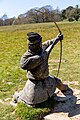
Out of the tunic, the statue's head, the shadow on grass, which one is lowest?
the shadow on grass

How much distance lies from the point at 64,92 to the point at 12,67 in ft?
12.3

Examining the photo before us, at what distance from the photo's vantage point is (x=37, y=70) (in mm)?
4371

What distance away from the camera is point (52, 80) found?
4.66 meters

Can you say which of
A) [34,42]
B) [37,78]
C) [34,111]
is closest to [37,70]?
[37,78]

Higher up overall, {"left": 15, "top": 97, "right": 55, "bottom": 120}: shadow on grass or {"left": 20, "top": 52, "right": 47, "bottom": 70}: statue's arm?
{"left": 20, "top": 52, "right": 47, "bottom": 70}: statue's arm

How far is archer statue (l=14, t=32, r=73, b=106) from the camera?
429cm

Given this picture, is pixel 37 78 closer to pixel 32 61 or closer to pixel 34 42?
pixel 32 61

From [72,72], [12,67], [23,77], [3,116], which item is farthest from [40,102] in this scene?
[12,67]

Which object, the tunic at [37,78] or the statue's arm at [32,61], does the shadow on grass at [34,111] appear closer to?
the tunic at [37,78]

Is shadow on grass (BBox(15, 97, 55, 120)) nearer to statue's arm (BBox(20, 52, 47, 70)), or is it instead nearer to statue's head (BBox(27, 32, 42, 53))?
statue's arm (BBox(20, 52, 47, 70))

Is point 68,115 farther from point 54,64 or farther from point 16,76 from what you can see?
point 54,64

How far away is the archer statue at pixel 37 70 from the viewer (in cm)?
429

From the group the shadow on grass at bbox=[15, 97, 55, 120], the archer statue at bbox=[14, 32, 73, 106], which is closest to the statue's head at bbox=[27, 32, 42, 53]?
the archer statue at bbox=[14, 32, 73, 106]

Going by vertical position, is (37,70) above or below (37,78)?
above
